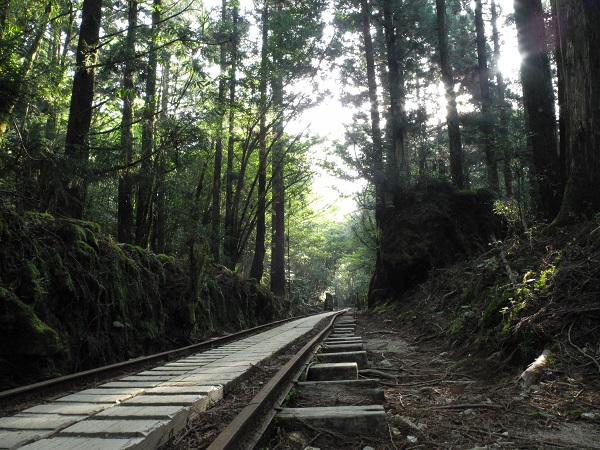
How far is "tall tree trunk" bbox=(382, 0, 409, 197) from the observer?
48.5 feet

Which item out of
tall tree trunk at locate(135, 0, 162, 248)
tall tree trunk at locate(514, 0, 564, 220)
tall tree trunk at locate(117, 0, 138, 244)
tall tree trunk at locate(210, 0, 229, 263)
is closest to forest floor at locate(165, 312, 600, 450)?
tall tree trunk at locate(514, 0, 564, 220)

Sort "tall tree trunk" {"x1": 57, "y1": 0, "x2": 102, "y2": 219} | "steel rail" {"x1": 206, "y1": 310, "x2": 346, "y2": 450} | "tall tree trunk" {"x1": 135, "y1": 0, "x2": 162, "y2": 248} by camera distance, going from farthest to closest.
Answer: "tall tree trunk" {"x1": 135, "y1": 0, "x2": 162, "y2": 248} → "tall tree trunk" {"x1": 57, "y1": 0, "x2": 102, "y2": 219} → "steel rail" {"x1": 206, "y1": 310, "x2": 346, "y2": 450}

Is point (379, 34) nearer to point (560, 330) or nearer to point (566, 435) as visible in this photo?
point (560, 330)

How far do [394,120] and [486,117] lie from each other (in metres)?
3.42

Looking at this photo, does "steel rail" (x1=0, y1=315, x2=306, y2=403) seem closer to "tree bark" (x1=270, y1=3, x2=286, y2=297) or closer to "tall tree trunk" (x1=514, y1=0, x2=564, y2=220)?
"tall tree trunk" (x1=514, y1=0, x2=564, y2=220)

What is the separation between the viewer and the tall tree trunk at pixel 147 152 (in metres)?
9.56

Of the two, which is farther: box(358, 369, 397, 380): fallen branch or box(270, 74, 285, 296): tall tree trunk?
box(270, 74, 285, 296): tall tree trunk

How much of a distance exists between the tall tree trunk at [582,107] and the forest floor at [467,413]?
3335mm

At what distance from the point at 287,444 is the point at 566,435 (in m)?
1.81

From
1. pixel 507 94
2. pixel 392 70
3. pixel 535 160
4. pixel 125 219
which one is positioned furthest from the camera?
pixel 507 94

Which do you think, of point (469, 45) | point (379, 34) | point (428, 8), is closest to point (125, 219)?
point (379, 34)

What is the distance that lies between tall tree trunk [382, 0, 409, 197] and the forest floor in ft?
35.2

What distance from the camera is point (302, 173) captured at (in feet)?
72.0

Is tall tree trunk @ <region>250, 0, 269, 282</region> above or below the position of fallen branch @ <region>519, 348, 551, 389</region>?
above
